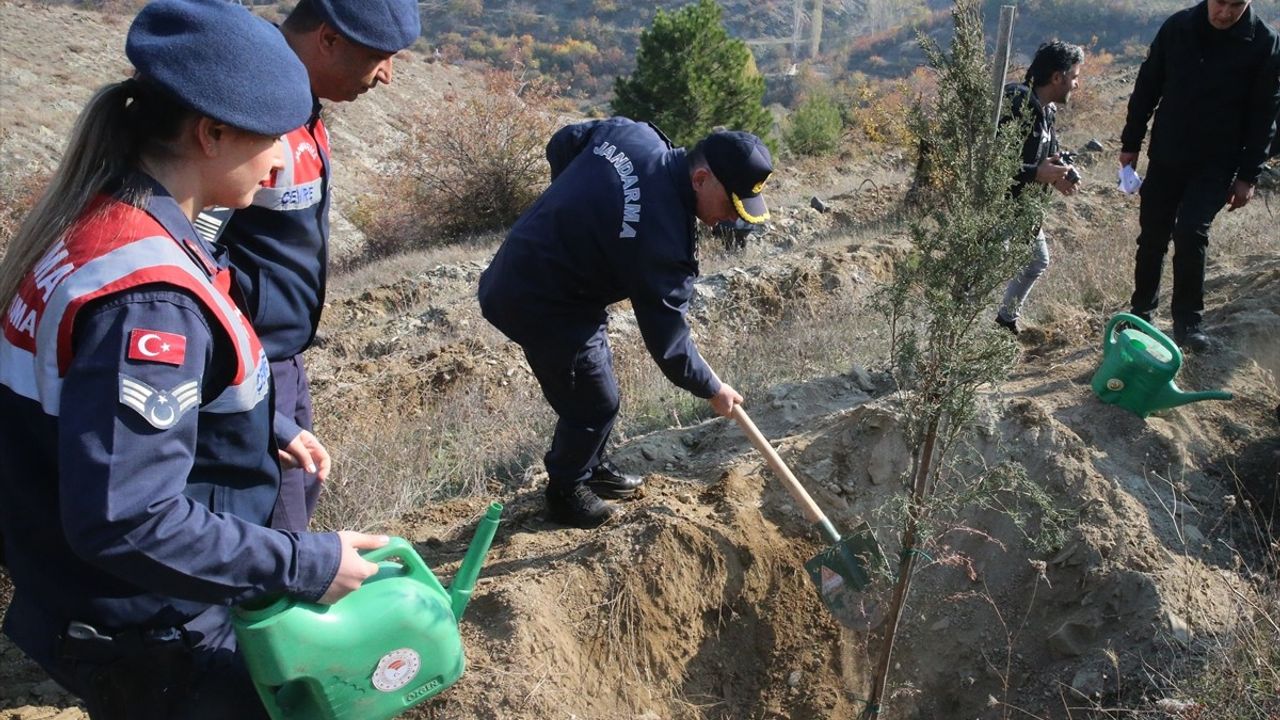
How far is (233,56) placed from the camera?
1.47 metres

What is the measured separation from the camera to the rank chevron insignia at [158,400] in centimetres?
131

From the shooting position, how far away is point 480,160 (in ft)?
61.0

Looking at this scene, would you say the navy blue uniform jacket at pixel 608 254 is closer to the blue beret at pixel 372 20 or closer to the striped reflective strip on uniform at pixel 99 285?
the blue beret at pixel 372 20

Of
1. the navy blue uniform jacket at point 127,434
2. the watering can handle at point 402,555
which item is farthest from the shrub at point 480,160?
the navy blue uniform jacket at point 127,434

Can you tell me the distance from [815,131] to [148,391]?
2512cm

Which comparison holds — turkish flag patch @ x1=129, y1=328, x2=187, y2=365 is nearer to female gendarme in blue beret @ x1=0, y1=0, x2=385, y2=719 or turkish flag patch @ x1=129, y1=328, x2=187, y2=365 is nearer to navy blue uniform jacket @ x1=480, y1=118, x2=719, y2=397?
female gendarme in blue beret @ x1=0, y1=0, x2=385, y2=719

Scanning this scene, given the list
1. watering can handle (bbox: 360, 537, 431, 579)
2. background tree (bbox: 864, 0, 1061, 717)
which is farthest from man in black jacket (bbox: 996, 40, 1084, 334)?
watering can handle (bbox: 360, 537, 431, 579)

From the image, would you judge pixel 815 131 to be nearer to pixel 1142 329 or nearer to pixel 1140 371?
pixel 1142 329

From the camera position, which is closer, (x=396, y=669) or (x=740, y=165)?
(x=396, y=669)

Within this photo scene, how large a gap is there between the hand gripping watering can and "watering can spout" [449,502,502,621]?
2 cm

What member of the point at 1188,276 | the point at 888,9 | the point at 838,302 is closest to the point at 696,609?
the point at 1188,276

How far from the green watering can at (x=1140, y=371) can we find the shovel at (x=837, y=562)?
67.9 inches

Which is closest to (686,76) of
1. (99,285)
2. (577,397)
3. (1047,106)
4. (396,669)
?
(1047,106)

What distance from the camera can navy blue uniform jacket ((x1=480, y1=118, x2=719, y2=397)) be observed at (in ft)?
10.0
